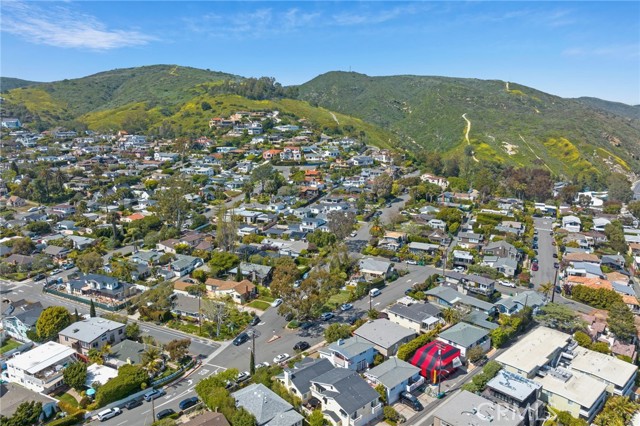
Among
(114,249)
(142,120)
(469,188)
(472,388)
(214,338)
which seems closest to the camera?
(472,388)

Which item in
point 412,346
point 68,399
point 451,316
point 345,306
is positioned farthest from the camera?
point 345,306

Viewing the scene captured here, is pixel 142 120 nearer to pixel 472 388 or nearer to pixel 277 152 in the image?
pixel 277 152

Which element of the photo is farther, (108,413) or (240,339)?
(240,339)

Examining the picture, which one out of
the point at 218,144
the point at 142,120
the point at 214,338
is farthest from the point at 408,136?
the point at 214,338

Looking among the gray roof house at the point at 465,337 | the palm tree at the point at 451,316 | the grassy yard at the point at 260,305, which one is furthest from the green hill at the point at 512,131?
the grassy yard at the point at 260,305

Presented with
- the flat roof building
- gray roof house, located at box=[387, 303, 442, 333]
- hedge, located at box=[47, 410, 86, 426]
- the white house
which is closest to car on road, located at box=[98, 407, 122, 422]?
hedge, located at box=[47, 410, 86, 426]

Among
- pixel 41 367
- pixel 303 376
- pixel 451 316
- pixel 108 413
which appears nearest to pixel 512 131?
pixel 451 316

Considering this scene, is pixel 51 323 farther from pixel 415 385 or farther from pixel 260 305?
pixel 415 385
